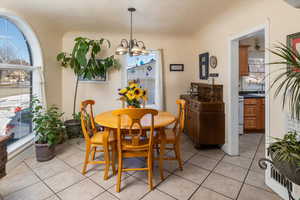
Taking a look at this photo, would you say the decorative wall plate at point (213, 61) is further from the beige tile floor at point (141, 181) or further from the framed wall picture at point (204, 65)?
the beige tile floor at point (141, 181)

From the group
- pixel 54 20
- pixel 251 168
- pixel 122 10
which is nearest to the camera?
pixel 251 168

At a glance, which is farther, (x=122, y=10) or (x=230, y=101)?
(x=230, y=101)

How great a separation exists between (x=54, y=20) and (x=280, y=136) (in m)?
4.00

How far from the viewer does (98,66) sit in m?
3.45

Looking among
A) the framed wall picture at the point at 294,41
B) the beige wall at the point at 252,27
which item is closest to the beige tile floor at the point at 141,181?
the beige wall at the point at 252,27

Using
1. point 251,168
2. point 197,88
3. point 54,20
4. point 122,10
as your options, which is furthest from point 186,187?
point 54,20

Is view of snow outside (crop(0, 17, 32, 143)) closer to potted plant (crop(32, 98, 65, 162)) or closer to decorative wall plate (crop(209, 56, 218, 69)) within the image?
potted plant (crop(32, 98, 65, 162))

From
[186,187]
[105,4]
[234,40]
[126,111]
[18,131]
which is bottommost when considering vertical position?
[186,187]

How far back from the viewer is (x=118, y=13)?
2715mm

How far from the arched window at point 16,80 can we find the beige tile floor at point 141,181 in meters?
0.51

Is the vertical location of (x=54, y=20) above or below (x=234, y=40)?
above

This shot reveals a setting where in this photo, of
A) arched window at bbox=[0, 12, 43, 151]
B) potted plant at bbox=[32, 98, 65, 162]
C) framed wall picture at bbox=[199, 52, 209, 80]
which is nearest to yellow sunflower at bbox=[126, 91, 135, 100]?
potted plant at bbox=[32, 98, 65, 162]

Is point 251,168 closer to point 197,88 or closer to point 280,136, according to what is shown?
point 280,136

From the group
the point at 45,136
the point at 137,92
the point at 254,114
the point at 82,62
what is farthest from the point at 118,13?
the point at 254,114
